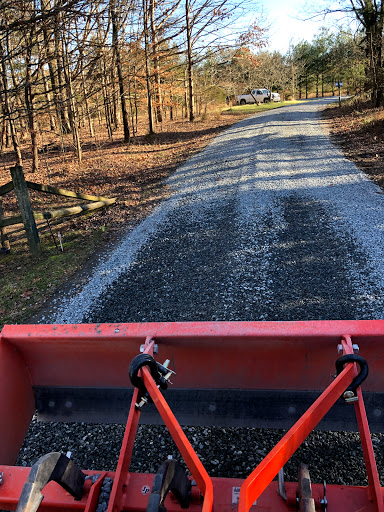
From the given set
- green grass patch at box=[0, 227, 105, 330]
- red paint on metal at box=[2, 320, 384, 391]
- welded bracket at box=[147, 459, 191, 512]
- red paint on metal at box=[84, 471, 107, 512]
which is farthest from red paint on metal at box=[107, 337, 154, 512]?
green grass patch at box=[0, 227, 105, 330]

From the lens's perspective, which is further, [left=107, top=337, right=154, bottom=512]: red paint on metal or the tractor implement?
the tractor implement

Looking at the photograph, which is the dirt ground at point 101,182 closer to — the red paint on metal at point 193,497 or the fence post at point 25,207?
the fence post at point 25,207

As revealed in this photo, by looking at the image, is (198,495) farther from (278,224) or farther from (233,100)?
(233,100)

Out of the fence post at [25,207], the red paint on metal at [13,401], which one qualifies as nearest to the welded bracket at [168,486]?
the red paint on metal at [13,401]

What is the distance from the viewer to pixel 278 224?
23.8 ft

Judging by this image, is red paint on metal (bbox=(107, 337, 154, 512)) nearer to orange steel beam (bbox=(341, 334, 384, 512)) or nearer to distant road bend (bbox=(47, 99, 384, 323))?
orange steel beam (bbox=(341, 334, 384, 512))

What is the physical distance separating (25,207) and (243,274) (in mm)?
4249

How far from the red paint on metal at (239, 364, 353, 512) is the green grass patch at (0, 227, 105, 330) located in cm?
428

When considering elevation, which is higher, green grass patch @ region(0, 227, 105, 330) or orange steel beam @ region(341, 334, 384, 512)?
orange steel beam @ region(341, 334, 384, 512)

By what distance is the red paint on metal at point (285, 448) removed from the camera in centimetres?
148

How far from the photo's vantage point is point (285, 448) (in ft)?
5.35

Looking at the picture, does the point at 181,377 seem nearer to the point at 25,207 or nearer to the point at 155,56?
the point at 25,207

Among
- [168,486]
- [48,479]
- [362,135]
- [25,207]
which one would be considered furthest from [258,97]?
[48,479]

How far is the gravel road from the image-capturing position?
9.29ft
